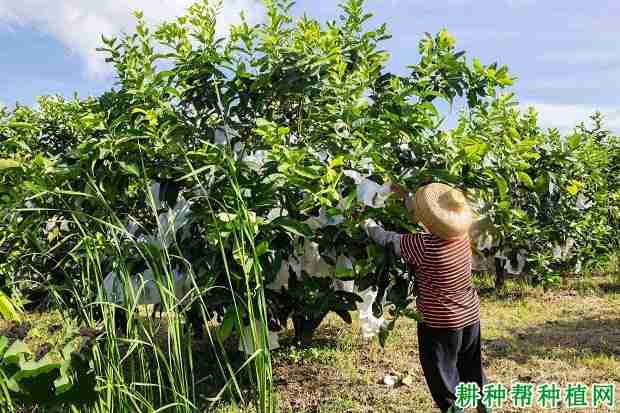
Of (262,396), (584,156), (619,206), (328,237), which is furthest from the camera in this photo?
(619,206)

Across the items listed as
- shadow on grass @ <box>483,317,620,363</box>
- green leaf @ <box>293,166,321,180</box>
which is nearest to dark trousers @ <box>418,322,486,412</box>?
green leaf @ <box>293,166,321,180</box>

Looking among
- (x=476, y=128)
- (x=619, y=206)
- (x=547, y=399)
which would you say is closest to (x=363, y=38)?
(x=476, y=128)

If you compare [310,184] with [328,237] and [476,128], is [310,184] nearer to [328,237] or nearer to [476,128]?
[328,237]

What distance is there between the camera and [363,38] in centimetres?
319

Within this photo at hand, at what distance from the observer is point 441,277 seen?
266cm

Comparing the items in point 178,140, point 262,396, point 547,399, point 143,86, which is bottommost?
point 547,399

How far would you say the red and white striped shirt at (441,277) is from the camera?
2.61 metres

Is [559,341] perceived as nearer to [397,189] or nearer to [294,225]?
[397,189]

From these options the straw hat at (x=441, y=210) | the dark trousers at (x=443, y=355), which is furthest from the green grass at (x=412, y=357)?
the straw hat at (x=441, y=210)

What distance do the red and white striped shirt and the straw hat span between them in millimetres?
57

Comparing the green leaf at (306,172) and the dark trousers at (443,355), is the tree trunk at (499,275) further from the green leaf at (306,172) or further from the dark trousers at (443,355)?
the green leaf at (306,172)

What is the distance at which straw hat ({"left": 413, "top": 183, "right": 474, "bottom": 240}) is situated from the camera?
2.55 meters

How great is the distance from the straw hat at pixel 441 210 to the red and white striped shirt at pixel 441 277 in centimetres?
6

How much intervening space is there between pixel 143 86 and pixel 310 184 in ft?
3.23
